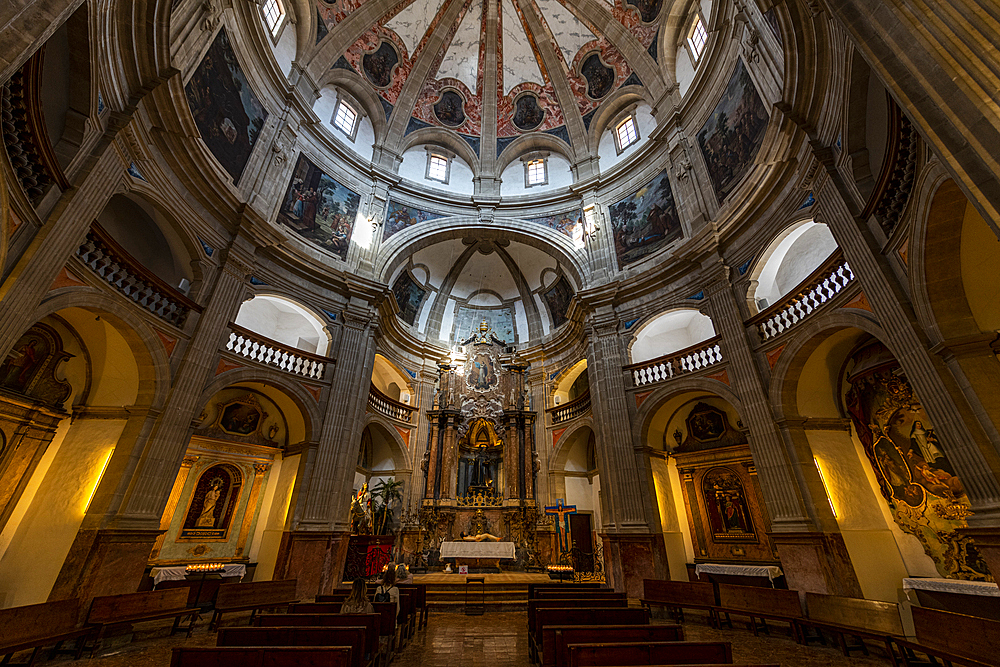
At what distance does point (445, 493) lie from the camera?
51.2 feet

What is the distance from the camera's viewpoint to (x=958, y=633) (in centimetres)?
447

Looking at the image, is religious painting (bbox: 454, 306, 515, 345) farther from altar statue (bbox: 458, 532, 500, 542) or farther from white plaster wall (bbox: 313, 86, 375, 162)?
altar statue (bbox: 458, 532, 500, 542)

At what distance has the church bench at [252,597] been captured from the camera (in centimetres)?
719

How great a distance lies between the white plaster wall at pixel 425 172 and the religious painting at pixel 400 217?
147 centimetres

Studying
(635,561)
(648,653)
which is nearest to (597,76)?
(635,561)

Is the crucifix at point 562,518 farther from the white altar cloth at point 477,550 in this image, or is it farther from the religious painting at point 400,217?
the religious painting at point 400,217

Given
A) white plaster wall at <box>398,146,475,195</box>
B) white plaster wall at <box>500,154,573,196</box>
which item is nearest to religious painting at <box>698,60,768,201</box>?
white plaster wall at <box>500,154,573,196</box>

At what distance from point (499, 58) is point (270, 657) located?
72.6 feet

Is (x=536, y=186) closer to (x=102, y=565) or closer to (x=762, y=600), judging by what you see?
(x=762, y=600)

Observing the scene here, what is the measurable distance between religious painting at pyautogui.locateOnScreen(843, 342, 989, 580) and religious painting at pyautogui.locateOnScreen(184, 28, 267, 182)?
15.3 m

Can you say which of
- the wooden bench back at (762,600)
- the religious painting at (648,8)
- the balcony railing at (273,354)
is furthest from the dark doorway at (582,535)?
the religious painting at (648,8)

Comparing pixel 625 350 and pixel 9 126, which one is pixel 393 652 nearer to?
pixel 9 126

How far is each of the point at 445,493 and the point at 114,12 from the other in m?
14.9

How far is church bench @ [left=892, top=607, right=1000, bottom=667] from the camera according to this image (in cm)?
415
